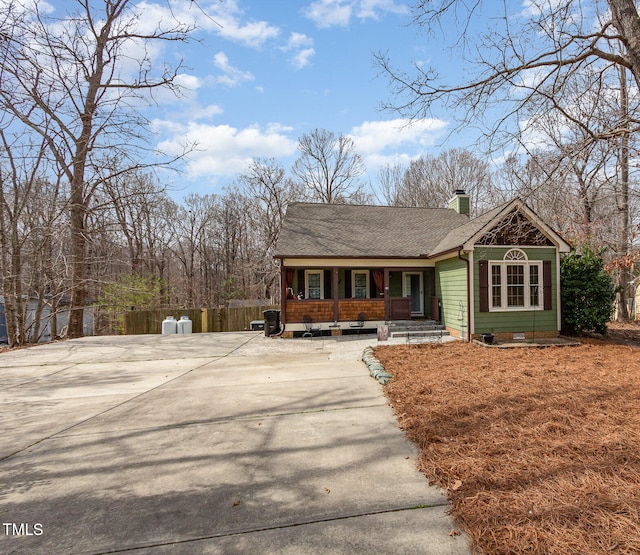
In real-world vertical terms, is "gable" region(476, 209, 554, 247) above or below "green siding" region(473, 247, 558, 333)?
above

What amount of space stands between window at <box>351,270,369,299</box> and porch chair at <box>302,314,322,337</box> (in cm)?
285

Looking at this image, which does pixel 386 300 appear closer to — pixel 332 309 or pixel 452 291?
pixel 332 309

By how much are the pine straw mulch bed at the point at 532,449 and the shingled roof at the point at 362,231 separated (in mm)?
6553

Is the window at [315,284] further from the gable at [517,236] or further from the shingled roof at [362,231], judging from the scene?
the gable at [517,236]

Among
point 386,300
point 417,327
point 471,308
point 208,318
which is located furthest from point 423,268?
point 208,318

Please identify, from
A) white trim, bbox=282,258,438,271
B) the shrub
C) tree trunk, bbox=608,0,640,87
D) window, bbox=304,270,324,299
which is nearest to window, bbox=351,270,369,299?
window, bbox=304,270,324,299

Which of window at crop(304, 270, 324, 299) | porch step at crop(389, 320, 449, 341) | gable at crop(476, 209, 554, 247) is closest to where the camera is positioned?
gable at crop(476, 209, 554, 247)

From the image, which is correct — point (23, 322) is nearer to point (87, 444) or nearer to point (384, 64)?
point (87, 444)

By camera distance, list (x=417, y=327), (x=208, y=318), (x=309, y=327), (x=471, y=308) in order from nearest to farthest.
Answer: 1. (x=471, y=308)
2. (x=417, y=327)
3. (x=309, y=327)
4. (x=208, y=318)

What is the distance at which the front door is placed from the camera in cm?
1385

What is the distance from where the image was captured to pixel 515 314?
399 inches

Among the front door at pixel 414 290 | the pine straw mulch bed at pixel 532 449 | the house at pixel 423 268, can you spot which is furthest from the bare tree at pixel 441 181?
the pine straw mulch bed at pixel 532 449

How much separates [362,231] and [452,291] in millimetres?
4808

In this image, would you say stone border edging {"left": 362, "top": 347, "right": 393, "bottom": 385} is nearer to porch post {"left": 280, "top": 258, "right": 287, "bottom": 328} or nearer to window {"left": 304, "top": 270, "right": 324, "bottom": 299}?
porch post {"left": 280, "top": 258, "right": 287, "bottom": 328}
